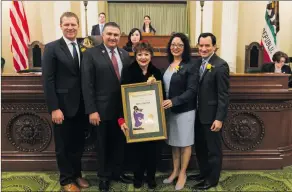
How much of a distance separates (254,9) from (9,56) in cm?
892

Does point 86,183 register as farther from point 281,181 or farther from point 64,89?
point 281,181

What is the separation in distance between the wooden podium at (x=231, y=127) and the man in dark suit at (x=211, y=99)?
595 mm

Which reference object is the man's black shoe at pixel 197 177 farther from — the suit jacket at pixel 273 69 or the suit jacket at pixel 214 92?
the suit jacket at pixel 273 69

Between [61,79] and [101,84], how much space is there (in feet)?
1.33

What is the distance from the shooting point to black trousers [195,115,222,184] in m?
2.91

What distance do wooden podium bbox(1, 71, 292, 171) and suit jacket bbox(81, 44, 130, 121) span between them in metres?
0.76

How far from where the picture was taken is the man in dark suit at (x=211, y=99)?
Result: 279 cm

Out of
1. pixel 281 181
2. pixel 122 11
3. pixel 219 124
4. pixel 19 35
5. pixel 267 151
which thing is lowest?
pixel 281 181

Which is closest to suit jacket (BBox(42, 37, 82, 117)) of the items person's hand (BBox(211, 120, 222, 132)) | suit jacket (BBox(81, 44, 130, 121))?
suit jacket (BBox(81, 44, 130, 121))

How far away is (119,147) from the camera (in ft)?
9.68

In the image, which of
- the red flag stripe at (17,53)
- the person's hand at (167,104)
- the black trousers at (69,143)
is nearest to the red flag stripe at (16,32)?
the red flag stripe at (17,53)

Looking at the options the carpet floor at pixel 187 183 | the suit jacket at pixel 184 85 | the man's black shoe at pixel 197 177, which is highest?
the suit jacket at pixel 184 85

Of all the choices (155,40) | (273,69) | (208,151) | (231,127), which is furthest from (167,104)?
(155,40)

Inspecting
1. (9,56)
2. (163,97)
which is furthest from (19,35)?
(163,97)
